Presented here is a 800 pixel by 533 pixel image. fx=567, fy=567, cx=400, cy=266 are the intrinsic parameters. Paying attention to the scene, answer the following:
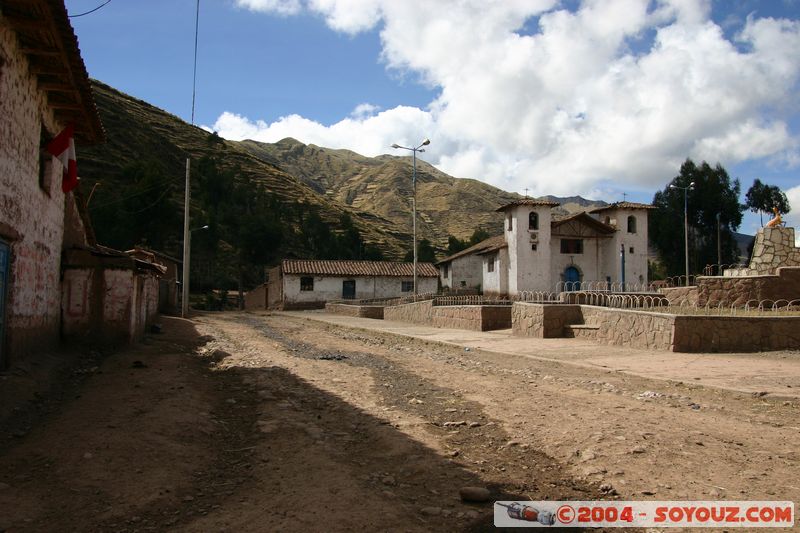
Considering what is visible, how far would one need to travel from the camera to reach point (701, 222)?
5253cm

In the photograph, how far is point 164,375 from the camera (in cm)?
921

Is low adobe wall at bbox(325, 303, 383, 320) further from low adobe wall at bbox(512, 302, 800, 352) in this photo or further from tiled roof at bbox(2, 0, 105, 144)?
tiled roof at bbox(2, 0, 105, 144)

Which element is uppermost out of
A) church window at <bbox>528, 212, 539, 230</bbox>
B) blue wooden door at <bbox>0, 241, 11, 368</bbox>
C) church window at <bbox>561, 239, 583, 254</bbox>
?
church window at <bbox>528, 212, 539, 230</bbox>

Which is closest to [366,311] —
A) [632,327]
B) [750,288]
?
[750,288]

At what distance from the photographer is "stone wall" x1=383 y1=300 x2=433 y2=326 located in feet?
86.8

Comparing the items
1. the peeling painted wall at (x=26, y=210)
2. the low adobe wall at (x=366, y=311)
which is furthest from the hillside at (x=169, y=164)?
the peeling painted wall at (x=26, y=210)

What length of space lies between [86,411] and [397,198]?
474 feet

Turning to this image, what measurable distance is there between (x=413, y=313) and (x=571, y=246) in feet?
63.9

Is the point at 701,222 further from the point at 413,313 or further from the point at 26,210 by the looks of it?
the point at 26,210

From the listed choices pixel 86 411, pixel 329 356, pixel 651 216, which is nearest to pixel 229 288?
pixel 651 216

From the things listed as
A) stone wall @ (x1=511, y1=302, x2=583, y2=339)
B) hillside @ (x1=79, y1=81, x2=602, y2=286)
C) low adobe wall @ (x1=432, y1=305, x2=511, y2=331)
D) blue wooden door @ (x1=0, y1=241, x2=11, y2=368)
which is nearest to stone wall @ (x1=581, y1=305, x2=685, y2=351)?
stone wall @ (x1=511, y1=302, x2=583, y2=339)

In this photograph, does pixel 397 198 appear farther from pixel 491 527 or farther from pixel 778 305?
pixel 491 527

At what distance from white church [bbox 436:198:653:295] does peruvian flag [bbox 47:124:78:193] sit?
3165 cm

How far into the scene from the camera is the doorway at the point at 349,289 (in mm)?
49031
